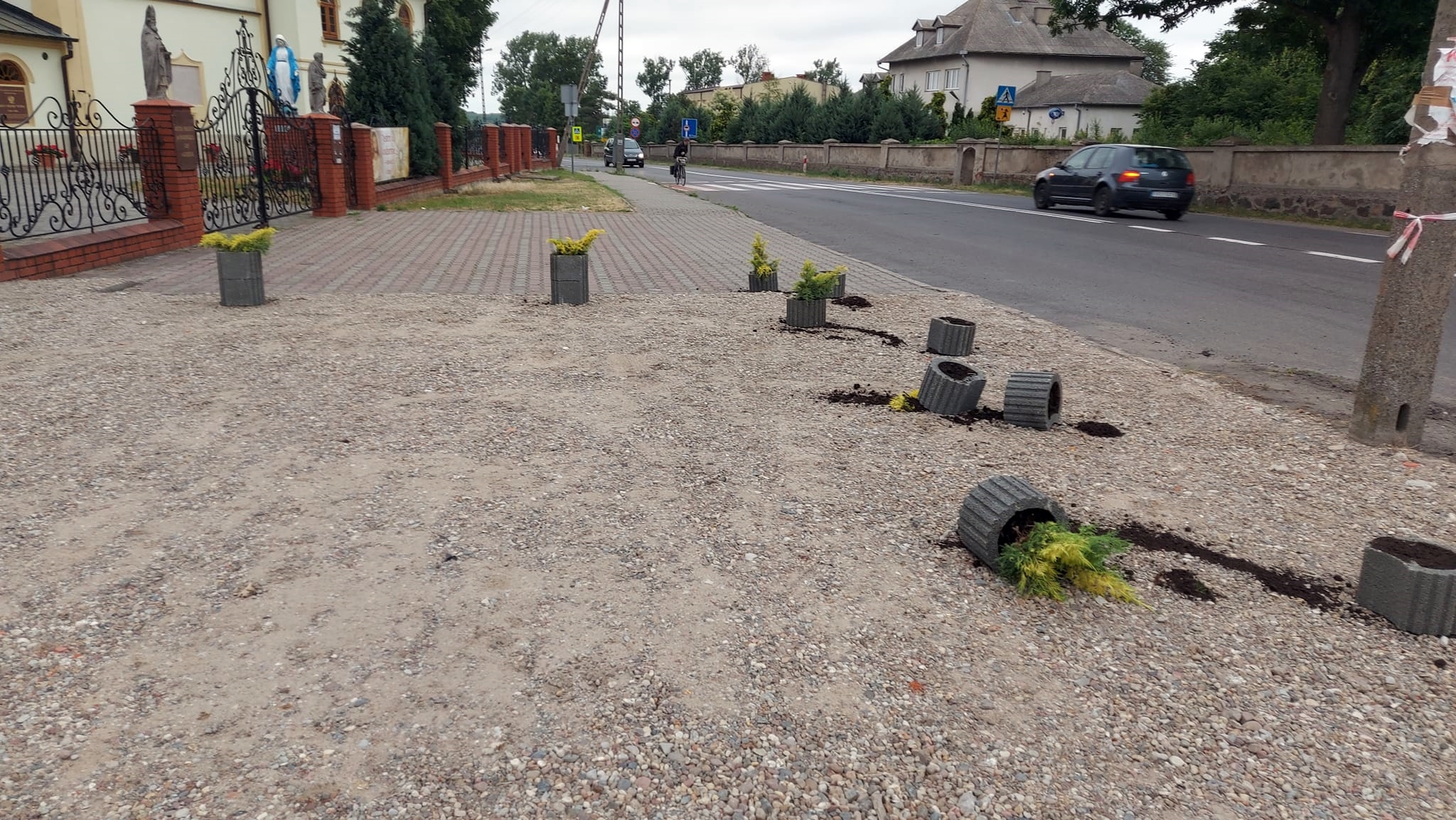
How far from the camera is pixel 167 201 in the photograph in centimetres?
1321

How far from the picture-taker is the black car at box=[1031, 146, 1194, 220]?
20.5m

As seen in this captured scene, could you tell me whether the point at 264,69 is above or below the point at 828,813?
above

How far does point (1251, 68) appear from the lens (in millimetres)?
47875

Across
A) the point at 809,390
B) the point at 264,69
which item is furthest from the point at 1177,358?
the point at 264,69

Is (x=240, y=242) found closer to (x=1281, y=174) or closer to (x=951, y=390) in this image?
(x=951, y=390)

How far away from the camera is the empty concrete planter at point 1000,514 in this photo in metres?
3.86

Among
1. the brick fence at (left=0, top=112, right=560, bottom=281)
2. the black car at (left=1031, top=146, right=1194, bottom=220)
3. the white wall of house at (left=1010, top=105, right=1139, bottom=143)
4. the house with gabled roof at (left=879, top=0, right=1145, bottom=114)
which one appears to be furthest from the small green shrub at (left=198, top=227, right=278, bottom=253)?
the house with gabled roof at (left=879, top=0, right=1145, bottom=114)

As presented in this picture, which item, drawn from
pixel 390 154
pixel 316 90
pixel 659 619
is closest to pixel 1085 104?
pixel 390 154

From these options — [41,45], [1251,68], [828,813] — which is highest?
[1251,68]

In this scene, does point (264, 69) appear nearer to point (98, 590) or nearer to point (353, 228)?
point (353, 228)

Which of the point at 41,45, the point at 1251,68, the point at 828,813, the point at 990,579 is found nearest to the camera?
the point at 828,813

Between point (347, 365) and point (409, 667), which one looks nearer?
point (409, 667)

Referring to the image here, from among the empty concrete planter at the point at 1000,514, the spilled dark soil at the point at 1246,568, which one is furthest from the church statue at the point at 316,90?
the spilled dark soil at the point at 1246,568

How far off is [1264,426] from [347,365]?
6232 millimetres
